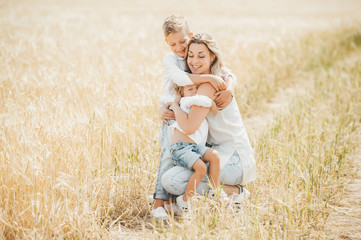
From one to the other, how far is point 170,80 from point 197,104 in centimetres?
49

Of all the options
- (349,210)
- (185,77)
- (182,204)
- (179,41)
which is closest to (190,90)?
(185,77)

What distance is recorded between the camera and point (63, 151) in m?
2.81

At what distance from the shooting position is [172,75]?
2885mm

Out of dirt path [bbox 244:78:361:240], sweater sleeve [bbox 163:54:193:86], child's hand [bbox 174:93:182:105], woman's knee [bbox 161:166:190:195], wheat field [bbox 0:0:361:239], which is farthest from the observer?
child's hand [bbox 174:93:182:105]

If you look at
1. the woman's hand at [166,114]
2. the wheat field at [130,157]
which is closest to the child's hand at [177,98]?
the woman's hand at [166,114]

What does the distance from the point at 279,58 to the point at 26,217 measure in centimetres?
702

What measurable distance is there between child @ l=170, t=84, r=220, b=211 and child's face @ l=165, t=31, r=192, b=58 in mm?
515

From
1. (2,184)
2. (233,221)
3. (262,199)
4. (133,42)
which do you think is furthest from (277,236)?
(133,42)

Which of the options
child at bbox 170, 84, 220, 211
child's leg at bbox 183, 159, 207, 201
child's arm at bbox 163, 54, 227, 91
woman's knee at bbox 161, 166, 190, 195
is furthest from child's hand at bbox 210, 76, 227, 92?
woman's knee at bbox 161, 166, 190, 195

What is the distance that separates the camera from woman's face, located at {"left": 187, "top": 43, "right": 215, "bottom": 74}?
2805 mm

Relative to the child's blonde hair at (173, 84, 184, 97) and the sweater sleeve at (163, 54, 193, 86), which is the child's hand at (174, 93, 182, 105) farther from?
the sweater sleeve at (163, 54, 193, 86)

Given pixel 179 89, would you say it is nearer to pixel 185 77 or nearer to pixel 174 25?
pixel 185 77

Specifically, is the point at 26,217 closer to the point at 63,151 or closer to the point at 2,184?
the point at 2,184

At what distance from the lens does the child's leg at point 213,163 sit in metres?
2.64
